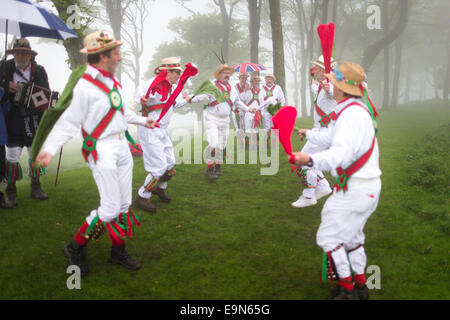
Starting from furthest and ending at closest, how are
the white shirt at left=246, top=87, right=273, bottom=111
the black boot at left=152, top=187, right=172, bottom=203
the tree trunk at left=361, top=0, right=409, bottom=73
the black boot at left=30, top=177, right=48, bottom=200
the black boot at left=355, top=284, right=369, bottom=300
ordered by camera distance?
the tree trunk at left=361, top=0, right=409, bottom=73
the white shirt at left=246, top=87, right=273, bottom=111
the black boot at left=152, top=187, right=172, bottom=203
the black boot at left=30, top=177, right=48, bottom=200
the black boot at left=355, top=284, right=369, bottom=300

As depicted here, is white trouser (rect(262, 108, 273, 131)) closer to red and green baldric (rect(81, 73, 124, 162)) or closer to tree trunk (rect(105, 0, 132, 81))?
red and green baldric (rect(81, 73, 124, 162))

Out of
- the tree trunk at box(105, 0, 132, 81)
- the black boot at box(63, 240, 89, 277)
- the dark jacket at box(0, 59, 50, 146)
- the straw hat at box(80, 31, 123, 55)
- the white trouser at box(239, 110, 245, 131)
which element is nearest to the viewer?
the straw hat at box(80, 31, 123, 55)

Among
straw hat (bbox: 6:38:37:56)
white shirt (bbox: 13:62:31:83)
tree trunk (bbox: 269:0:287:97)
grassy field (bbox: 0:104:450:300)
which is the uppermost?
tree trunk (bbox: 269:0:287:97)

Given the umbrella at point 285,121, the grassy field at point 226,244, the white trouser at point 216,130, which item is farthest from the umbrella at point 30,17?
the white trouser at point 216,130

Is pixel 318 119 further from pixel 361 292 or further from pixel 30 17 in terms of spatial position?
pixel 30 17

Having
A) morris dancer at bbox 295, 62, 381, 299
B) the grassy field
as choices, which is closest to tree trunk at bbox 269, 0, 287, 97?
the grassy field

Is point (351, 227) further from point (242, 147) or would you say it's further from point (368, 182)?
point (242, 147)

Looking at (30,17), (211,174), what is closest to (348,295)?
(30,17)

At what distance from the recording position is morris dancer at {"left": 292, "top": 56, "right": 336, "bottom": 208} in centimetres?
639

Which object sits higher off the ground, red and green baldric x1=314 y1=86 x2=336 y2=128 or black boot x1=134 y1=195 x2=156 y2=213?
red and green baldric x1=314 y1=86 x2=336 y2=128

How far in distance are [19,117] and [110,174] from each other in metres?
3.45

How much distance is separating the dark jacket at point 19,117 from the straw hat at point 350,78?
529 cm

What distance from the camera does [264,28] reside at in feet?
133

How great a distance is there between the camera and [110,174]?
4133 mm
